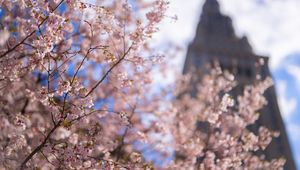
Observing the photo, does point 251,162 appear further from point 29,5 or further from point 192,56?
point 192,56

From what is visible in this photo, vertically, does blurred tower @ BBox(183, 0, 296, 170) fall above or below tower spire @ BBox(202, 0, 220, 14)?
below

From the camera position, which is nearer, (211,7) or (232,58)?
(232,58)

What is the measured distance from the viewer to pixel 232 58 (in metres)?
51.5

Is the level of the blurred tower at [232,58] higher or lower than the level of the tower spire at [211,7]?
lower

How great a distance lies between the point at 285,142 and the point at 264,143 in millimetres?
33146

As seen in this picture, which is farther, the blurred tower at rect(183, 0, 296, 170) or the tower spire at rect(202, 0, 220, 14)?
the tower spire at rect(202, 0, 220, 14)

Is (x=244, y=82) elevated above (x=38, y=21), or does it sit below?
above

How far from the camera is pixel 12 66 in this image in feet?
23.0

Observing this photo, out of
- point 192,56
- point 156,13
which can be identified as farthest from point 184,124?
point 192,56

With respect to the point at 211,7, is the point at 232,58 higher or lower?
lower

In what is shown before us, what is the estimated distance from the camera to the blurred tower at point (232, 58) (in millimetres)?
41562

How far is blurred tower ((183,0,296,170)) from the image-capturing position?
41.6 meters

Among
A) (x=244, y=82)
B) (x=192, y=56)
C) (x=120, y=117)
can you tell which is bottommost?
(x=120, y=117)

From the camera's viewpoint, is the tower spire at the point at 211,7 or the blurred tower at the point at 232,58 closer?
the blurred tower at the point at 232,58
